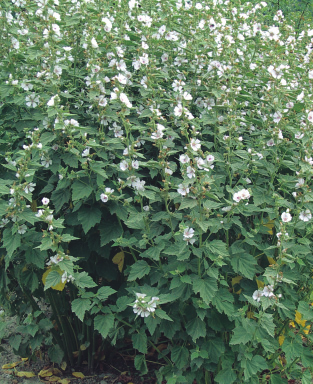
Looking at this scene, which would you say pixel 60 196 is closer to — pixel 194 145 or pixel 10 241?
pixel 10 241

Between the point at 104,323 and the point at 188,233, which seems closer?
the point at 188,233

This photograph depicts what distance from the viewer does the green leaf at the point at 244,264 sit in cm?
244

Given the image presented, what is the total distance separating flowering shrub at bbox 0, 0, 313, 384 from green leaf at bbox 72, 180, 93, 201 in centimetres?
1

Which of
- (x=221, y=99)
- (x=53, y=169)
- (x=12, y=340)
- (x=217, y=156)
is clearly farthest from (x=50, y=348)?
(x=221, y=99)

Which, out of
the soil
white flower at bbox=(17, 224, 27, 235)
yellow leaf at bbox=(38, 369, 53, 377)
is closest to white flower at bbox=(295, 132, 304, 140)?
white flower at bbox=(17, 224, 27, 235)

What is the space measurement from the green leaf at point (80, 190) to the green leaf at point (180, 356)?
96 centimetres

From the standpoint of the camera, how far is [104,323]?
2.45 m

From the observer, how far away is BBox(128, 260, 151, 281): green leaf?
2445 mm

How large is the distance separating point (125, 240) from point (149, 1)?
2.07 metres

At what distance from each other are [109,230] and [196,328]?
694 millimetres

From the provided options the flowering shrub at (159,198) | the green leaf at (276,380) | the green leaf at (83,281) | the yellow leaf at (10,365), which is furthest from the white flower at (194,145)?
the yellow leaf at (10,365)

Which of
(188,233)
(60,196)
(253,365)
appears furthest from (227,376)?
(60,196)

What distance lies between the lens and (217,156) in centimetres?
262

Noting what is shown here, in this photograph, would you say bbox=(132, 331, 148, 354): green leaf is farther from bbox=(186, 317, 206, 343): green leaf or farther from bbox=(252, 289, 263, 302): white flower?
bbox=(252, 289, 263, 302): white flower
